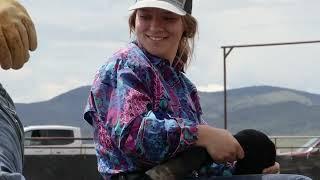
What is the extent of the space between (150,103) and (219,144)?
0.24 m

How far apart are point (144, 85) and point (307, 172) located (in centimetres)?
861

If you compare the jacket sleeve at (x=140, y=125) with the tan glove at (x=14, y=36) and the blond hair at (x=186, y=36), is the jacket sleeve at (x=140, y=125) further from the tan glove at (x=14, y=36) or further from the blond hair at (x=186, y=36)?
the tan glove at (x=14, y=36)

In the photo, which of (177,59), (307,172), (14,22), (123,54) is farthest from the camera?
(307,172)

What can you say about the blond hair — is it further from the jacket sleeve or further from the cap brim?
the jacket sleeve

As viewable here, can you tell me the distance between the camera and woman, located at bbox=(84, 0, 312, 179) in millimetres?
2248

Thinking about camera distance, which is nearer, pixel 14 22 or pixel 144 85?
pixel 14 22

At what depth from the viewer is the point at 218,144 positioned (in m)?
2.29

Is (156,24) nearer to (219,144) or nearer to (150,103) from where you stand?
(150,103)

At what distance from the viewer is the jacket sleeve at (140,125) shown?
88.0 inches

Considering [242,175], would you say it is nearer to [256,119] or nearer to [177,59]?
[177,59]

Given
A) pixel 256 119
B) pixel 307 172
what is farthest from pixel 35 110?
pixel 307 172

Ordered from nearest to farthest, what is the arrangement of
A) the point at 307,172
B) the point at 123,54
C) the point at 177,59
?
the point at 123,54 → the point at 177,59 → the point at 307,172

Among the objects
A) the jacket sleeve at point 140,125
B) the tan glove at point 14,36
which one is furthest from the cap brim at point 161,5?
the tan glove at point 14,36

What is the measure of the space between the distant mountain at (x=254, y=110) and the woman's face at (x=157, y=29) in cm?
7426
